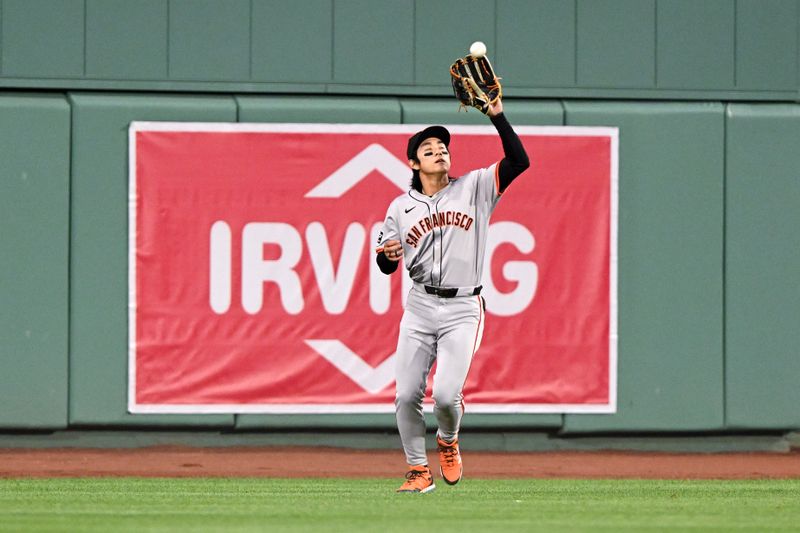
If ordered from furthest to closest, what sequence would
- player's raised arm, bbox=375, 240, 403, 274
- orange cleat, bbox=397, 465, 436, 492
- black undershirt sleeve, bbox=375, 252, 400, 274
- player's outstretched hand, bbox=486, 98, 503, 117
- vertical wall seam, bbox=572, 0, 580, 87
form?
vertical wall seam, bbox=572, 0, 580, 87 → orange cleat, bbox=397, 465, 436, 492 → black undershirt sleeve, bbox=375, 252, 400, 274 → player's raised arm, bbox=375, 240, 403, 274 → player's outstretched hand, bbox=486, 98, 503, 117

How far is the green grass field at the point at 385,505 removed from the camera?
5305 mm

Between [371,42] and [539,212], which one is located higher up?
[371,42]

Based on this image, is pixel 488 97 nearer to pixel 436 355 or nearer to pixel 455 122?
pixel 436 355

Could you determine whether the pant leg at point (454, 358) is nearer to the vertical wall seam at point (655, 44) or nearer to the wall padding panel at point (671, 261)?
the wall padding panel at point (671, 261)

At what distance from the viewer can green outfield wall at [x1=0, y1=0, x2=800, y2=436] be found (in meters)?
10.3

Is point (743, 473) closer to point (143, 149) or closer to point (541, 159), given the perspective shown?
point (541, 159)

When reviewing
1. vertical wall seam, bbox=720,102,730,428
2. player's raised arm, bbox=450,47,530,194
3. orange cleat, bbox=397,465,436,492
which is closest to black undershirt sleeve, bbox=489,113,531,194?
player's raised arm, bbox=450,47,530,194

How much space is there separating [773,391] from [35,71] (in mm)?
6171

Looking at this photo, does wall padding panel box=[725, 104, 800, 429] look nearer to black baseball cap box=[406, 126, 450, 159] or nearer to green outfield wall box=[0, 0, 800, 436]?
green outfield wall box=[0, 0, 800, 436]

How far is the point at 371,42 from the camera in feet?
34.6

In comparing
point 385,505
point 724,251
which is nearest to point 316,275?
point 724,251

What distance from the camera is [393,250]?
676 centimetres

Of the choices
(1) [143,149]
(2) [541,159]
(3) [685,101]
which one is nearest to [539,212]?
(2) [541,159]

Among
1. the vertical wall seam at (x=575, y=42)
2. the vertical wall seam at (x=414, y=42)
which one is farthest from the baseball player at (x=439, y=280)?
the vertical wall seam at (x=575, y=42)
